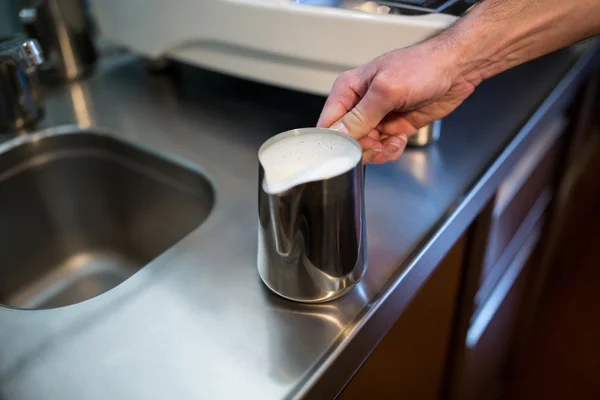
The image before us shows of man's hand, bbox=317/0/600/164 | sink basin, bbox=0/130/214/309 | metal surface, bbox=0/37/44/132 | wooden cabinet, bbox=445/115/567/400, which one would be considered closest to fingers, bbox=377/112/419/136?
man's hand, bbox=317/0/600/164

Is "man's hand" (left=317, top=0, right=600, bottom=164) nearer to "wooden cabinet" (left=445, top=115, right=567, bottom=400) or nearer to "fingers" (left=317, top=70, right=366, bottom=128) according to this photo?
"fingers" (left=317, top=70, right=366, bottom=128)

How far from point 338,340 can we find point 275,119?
404 millimetres

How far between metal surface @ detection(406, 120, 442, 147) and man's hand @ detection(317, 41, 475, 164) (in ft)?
0.15

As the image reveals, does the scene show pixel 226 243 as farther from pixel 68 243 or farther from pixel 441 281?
pixel 68 243

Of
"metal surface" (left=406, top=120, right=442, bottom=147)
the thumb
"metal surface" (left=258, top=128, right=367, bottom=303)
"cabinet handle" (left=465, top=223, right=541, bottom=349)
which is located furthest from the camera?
"cabinet handle" (left=465, top=223, right=541, bottom=349)

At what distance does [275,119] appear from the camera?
2.46ft

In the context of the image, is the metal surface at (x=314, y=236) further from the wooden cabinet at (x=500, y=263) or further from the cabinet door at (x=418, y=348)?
the wooden cabinet at (x=500, y=263)

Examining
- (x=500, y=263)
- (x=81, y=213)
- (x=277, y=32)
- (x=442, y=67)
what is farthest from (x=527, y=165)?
(x=81, y=213)

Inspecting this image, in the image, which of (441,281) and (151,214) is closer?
(441,281)

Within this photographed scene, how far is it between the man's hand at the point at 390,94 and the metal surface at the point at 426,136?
4 cm

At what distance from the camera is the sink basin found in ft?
2.31

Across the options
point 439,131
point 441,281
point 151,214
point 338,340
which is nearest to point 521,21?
point 439,131

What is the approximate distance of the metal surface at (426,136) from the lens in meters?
0.66

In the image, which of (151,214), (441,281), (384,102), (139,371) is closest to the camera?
(139,371)
